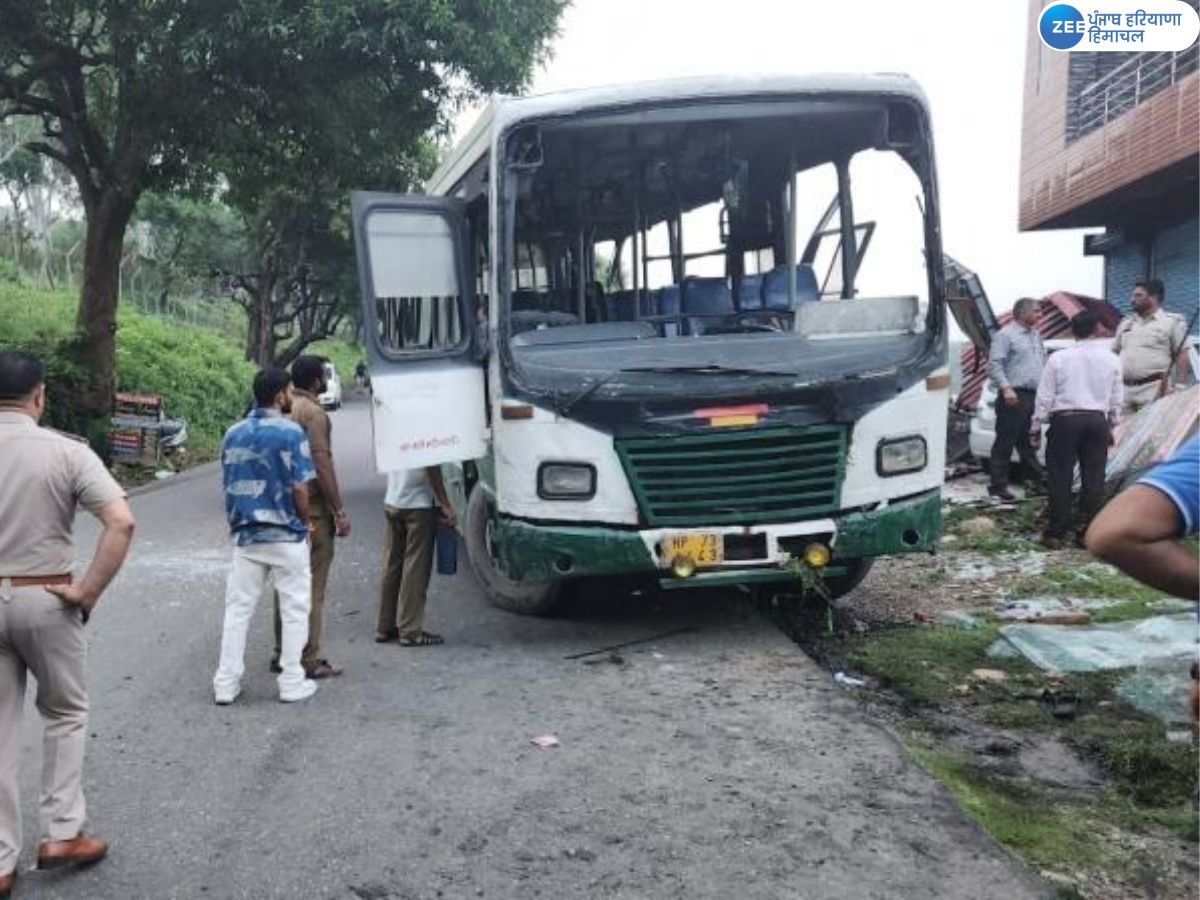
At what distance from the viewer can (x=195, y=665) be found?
5.95m

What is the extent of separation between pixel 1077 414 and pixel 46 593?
23.2ft

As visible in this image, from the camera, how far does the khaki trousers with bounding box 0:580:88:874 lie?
11.1ft

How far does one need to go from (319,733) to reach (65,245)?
4869cm

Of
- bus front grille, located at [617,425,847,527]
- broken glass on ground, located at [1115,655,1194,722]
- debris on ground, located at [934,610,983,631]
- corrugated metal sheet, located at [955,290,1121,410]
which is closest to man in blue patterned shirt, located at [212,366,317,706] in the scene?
bus front grille, located at [617,425,847,527]

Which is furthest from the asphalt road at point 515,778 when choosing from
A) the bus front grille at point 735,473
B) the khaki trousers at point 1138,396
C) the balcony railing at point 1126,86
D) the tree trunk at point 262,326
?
the tree trunk at point 262,326

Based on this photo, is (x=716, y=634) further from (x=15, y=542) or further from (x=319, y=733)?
(x=15, y=542)

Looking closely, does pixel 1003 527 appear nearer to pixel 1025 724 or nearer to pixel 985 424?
pixel 985 424

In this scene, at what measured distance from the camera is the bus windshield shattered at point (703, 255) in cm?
568

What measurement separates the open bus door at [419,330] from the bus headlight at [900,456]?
6.66 ft

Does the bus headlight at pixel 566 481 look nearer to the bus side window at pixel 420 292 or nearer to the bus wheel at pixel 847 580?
the bus side window at pixel 420 292

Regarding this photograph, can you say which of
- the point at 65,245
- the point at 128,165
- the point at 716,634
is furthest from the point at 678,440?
the point at 65,245

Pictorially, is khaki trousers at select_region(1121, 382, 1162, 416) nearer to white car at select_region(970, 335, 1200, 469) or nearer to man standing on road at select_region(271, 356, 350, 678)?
white car at select_region(970, 335, 1200, 469)

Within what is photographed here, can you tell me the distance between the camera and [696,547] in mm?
5617

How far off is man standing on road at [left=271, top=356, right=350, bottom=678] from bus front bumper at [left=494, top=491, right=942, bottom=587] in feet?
2.87
